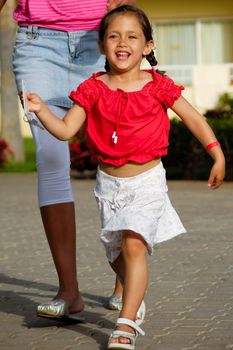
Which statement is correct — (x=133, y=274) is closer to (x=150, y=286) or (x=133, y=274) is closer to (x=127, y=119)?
(x=127, y=119)

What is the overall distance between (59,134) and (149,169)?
457mm

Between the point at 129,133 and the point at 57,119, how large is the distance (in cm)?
34

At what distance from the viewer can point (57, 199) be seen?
6578 millimetres

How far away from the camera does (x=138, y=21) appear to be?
599cm

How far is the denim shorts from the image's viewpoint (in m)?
6.58

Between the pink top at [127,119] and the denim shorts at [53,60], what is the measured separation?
2.06ft

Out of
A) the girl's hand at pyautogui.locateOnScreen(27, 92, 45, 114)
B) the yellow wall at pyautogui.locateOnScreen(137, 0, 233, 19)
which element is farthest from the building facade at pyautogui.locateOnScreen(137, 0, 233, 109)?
the girl's hand at pyautogui.locateOnScreen(27, 92, 45, 114)

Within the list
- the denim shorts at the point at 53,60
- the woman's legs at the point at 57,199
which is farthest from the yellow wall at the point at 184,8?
the woman's legs at the point at 57,199

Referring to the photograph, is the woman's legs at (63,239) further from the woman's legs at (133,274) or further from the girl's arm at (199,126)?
the girl's arm at (199,126)

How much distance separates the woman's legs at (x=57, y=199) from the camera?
6.54 meters

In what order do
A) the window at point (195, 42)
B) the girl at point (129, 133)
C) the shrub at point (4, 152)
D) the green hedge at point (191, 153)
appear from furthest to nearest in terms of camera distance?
1. the window at point (195, 42)
2. the shrub at point (4, 152)
3. the green hedge at point (191, 153)
4. the girl at point (129, 133)

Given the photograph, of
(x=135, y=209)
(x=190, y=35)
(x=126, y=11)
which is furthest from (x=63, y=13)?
(x=190, y=35)

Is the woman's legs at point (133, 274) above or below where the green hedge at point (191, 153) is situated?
above

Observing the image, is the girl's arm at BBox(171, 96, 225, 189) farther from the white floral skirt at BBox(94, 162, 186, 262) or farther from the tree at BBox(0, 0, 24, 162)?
the tree at BBox(0, 0, 24, 162)
